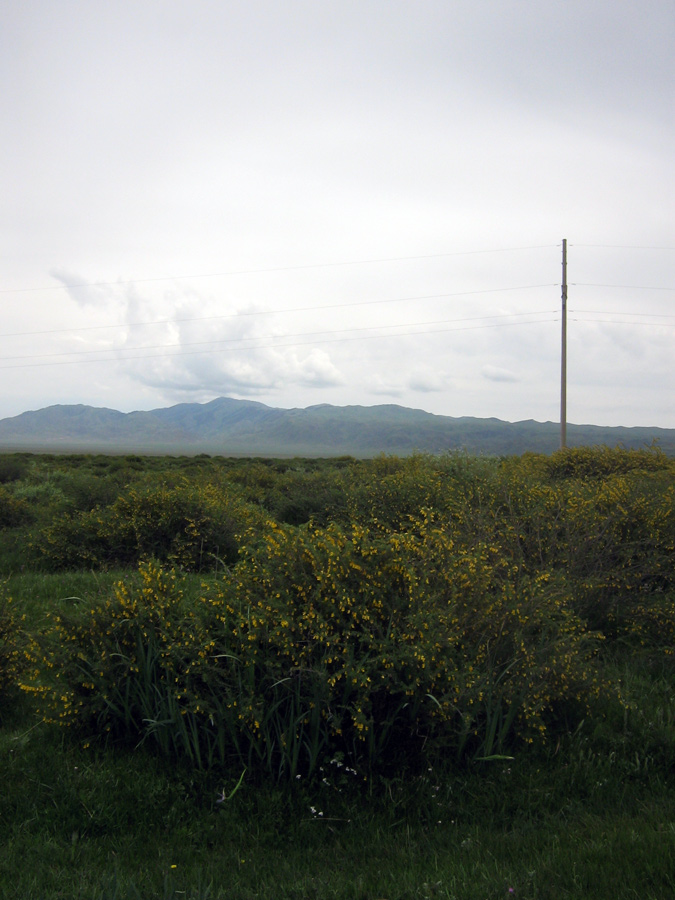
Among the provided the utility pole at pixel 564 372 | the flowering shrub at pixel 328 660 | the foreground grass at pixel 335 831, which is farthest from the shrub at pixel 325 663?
the utility pole at pixel 564 372

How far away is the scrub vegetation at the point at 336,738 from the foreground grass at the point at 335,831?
1 centimetres

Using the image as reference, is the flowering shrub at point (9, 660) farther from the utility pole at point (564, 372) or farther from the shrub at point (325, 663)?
the utility pole at point (564, 372)

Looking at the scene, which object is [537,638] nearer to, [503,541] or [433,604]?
[433,604]

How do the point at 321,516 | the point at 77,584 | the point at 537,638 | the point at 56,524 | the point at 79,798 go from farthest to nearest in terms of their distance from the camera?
1. the point at 321,516
2. the point at 56,524
3. the point at 77,584
4. the point at 537,638
5. the point at 79,798

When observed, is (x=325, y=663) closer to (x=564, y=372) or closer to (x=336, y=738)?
(x=336, y=738)

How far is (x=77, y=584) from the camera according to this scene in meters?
7.38

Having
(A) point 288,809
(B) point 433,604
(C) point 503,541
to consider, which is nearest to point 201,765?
(A) point 288,809

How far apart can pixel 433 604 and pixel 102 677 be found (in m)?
2.20

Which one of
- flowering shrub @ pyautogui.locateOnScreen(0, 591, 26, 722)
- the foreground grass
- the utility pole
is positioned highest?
the utility pole

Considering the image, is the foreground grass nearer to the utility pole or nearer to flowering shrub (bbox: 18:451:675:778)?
flowering shrub (bbox: 18:451:675:778)

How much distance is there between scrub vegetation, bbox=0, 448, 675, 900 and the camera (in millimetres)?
2973

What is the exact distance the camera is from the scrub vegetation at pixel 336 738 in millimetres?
2973

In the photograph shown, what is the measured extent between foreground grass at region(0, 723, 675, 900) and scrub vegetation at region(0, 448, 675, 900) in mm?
12

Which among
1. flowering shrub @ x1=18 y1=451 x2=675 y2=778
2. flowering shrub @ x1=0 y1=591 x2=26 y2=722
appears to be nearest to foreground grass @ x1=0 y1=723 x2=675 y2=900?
flowering shrub @ x1=18 y1=451 x2=675 y2=778
